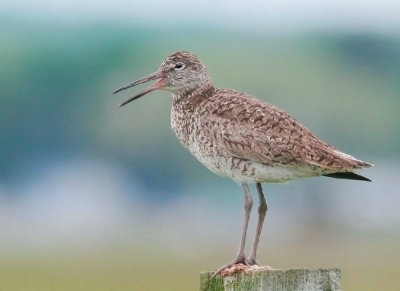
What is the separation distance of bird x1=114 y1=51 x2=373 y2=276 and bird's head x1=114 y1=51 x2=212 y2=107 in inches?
13.0

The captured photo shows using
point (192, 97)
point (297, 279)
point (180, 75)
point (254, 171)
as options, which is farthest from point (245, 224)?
point (297, 279)

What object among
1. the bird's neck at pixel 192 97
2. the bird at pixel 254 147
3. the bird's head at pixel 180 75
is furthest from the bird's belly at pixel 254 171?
the bird's head at pixel 180 75

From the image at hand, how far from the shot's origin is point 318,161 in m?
11.0

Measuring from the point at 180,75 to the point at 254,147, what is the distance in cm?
136

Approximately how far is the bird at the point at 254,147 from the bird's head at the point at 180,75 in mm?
329

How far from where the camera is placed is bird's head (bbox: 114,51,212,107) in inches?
483

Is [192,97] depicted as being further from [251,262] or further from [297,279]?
[297,279]

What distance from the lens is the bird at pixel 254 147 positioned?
11.0 meters

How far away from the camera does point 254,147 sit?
11.1 m

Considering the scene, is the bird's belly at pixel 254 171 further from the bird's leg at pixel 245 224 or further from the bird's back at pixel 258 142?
the bird's leg at pixel 245 224

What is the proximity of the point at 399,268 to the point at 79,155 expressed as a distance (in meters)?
15.2

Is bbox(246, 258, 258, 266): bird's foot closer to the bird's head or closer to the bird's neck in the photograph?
the bird's neck

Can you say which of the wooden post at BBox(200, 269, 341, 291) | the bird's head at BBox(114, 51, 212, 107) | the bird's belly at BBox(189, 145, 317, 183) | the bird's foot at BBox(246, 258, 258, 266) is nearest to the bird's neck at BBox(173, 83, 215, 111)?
the bird's head at BBox(114, 51, 212, 107)

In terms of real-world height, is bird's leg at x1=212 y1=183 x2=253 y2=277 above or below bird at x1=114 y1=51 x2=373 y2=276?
below
